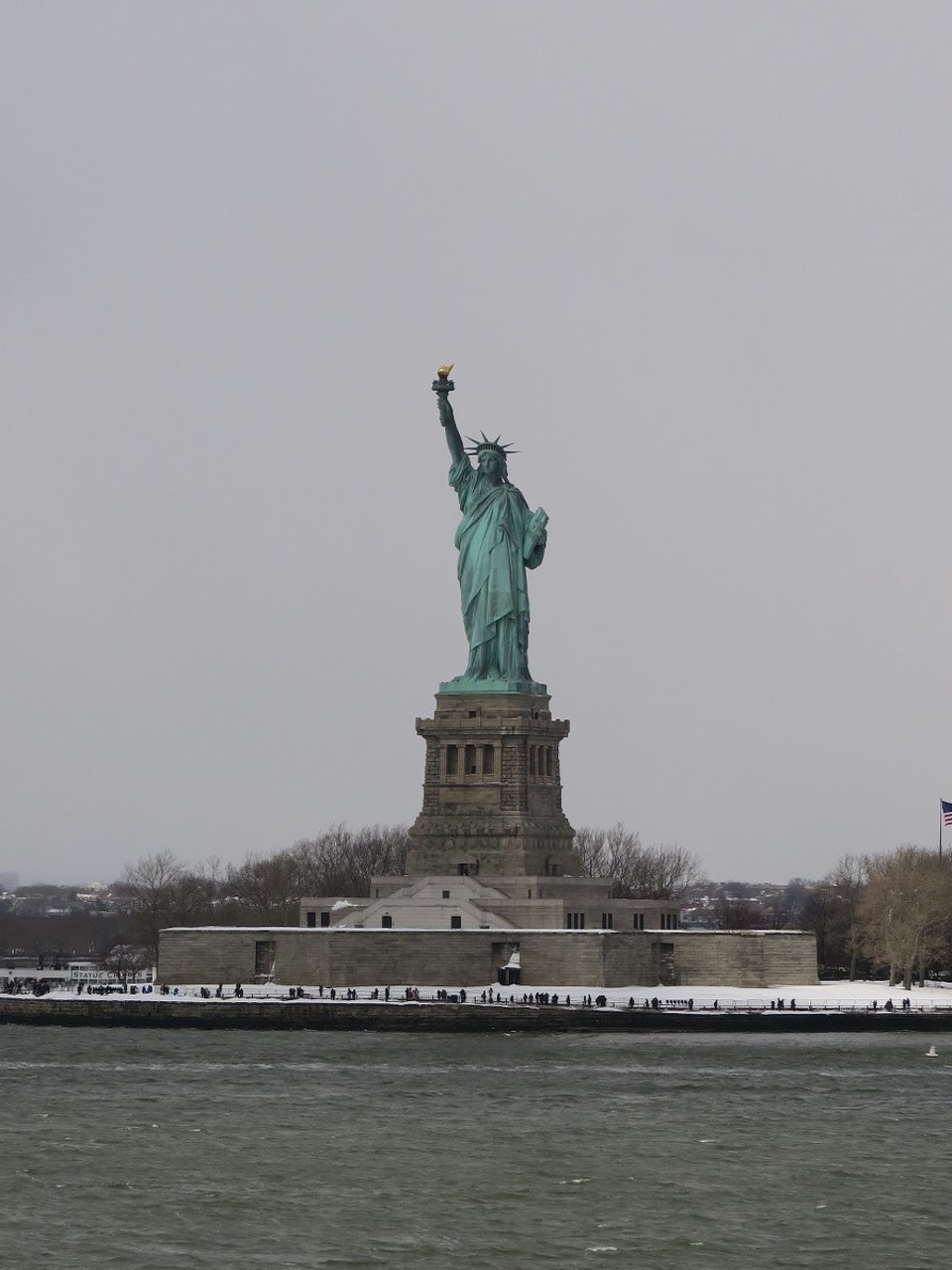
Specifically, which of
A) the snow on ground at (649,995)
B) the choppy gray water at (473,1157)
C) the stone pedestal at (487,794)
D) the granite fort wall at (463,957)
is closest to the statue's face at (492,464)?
the stone pedestal at (487,794)

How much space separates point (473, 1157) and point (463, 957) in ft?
124

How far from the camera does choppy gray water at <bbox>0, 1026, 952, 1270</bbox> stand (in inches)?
Result: 1812

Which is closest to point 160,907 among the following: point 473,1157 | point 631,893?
point 631,893

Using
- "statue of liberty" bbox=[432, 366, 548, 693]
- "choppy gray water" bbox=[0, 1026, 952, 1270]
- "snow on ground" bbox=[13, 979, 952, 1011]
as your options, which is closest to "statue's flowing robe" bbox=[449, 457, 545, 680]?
"statue of liberty" bbox=[432, 366, 548, 693]

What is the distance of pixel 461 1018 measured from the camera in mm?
87062

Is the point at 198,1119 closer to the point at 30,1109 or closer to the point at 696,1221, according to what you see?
the point at 30,1109

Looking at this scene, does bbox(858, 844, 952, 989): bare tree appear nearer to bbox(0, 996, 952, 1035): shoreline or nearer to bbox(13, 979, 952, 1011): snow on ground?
bbox(13, 979, 952, 1011): snow on ground

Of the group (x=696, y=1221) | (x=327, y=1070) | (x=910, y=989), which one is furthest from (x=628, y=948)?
(x=696, y=1221)

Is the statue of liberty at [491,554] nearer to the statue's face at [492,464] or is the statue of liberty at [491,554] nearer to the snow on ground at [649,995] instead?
the statue's face at [492,464]

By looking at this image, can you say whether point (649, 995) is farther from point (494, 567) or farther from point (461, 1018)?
point (494, 567)

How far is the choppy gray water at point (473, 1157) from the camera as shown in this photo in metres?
46.0

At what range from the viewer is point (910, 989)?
100375 millimetres

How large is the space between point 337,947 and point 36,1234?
46892 mm

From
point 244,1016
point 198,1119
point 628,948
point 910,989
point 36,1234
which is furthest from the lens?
point 910,989
